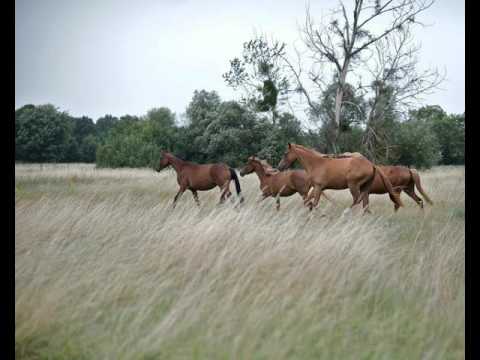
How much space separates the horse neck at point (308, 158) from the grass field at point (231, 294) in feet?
9.81

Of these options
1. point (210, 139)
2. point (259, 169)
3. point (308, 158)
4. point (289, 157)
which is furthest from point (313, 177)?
point (210, 139)

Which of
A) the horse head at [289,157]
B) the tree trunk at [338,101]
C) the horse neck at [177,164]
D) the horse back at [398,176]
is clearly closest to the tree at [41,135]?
the tree trunk at [338,101]

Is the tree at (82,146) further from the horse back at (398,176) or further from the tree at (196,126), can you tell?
the horse back at (398,176)

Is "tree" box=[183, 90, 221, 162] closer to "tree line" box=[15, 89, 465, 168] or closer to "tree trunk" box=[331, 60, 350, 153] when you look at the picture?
"tree line" box=[15, 89, 465, 168]

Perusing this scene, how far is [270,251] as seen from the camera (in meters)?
3.91

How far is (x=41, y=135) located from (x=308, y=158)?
1244 inches

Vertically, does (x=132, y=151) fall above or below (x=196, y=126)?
below

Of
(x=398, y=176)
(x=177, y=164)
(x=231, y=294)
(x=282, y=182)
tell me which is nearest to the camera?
(x=231, y=294)

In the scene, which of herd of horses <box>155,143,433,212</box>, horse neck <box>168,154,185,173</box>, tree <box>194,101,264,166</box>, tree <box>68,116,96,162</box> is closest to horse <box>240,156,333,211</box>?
herd of horses <box>155,143,433,212</box>

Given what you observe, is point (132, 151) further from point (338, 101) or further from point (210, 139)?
point (338, 101)

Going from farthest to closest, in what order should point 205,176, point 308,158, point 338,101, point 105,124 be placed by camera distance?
point 105,124
point 338,101
point 205,176
point 308,158

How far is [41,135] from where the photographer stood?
3394cm
